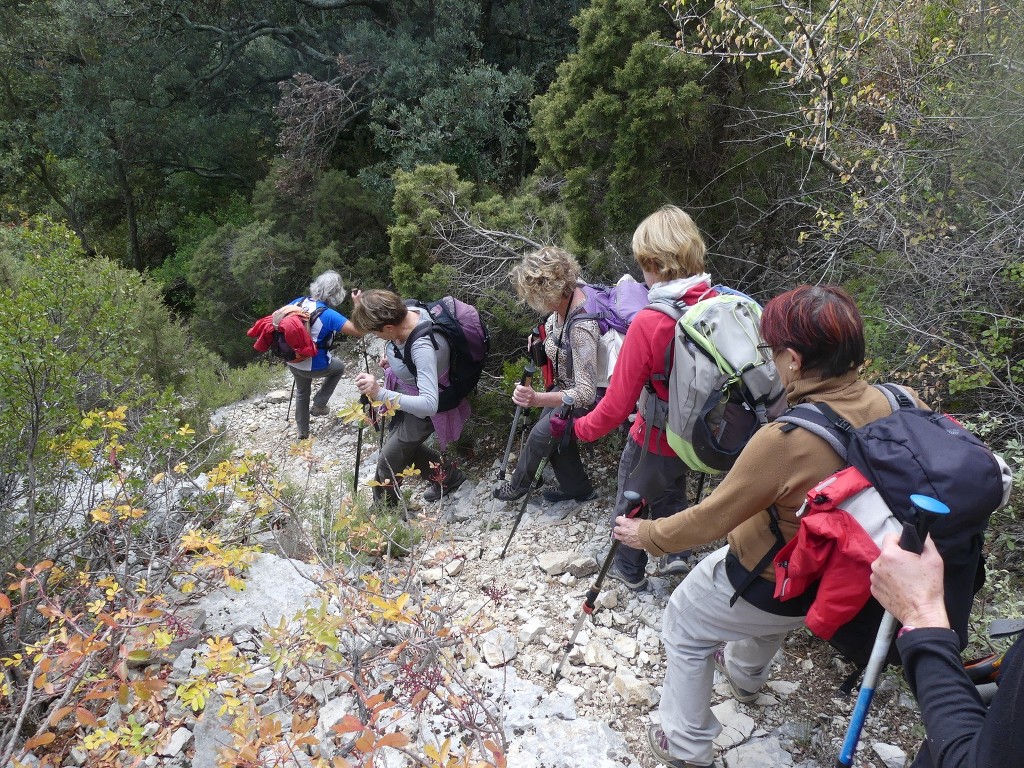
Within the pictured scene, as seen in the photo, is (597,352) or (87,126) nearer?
(597,352)

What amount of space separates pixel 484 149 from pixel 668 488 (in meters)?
8.81

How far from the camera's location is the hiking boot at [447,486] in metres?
5.02

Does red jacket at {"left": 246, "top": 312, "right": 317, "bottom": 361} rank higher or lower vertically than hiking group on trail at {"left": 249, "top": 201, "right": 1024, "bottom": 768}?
lower

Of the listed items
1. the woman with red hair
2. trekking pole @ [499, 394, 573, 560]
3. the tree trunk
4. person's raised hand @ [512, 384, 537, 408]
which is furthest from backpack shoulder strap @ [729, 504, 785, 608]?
the tree trunk

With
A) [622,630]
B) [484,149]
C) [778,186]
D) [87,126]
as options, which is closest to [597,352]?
[622,630]

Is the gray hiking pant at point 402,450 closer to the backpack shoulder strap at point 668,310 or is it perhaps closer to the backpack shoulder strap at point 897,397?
the backpack shoulder strap at point 668,310

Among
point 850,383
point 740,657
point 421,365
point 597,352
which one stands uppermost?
point 850,383

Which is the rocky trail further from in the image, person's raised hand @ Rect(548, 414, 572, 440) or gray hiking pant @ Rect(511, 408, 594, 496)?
person's raised hand @ Rect(548, 414, 572, 440)

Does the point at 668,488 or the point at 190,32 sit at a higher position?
the point at 190,32

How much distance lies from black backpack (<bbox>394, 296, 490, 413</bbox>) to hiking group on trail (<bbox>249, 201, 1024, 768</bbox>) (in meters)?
0.19

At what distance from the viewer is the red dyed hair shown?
5.99 feet

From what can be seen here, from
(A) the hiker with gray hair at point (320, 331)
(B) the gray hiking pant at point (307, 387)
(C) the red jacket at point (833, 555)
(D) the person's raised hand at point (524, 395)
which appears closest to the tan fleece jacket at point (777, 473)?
(C) the red jacket at point (833, 555)

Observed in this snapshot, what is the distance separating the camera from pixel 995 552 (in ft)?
10.1

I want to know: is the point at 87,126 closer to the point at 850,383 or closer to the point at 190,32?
the point at 190,32
